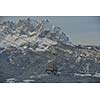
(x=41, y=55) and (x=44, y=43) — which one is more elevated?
(x=44, y=43)

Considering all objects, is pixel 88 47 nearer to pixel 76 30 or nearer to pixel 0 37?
pixel 76 30
